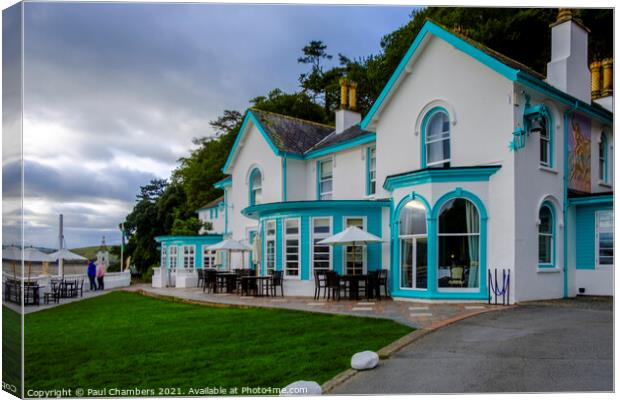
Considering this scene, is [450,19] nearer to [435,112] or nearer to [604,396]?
[435,112]

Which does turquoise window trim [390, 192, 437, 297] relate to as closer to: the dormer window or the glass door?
the glass door

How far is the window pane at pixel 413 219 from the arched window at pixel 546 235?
8.27ft

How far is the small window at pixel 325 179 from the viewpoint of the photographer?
1891 centimetres

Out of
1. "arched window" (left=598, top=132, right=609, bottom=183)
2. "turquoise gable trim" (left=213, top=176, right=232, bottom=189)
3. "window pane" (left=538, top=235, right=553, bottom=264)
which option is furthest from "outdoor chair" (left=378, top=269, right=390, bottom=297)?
"turquoise gable trim" (left=213, top=176, right=232, bottom=189)

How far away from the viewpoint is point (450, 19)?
16.1 m

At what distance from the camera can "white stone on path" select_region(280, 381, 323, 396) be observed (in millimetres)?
5594

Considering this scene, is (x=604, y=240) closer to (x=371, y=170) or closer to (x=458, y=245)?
(x=458, y=245)

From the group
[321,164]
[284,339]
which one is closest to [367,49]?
[284,339]

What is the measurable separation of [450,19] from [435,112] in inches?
169

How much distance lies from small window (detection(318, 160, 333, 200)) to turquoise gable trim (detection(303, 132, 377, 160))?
16.2 inches

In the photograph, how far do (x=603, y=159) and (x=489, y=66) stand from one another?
4202mm

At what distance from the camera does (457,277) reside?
12.2 m

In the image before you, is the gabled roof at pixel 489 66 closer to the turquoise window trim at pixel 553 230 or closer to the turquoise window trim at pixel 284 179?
the turquoise window trim at pixel 553 230

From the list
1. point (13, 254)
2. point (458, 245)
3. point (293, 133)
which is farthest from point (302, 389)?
point (293, 133)
